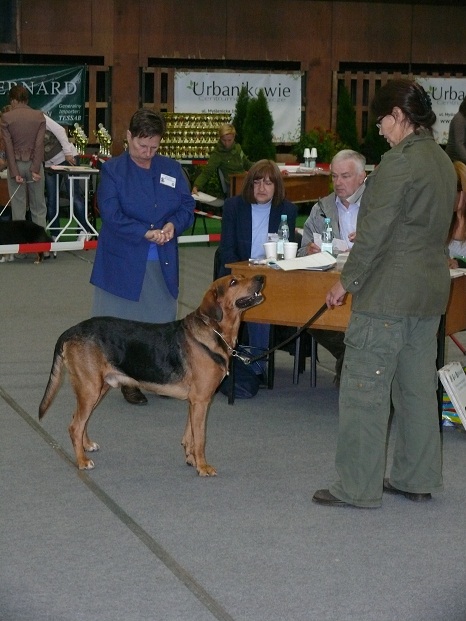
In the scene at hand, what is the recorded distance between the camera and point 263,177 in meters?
6.31

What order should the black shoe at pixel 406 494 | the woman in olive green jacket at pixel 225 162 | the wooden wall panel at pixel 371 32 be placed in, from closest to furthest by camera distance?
the black shoe at pixel 406 494
the woman in olive green jacket at pixel 225 162
the wooden wall panel at pixel 371 32

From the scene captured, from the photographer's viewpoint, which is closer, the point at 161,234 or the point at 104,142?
the point at 161,234

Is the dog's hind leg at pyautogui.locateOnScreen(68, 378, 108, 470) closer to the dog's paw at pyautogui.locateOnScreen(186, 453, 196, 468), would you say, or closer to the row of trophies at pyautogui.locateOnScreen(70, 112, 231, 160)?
the dog's paw at pyautogui.locateOnScreen(186, 453, 196, 468)

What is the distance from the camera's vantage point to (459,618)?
10.7 ft

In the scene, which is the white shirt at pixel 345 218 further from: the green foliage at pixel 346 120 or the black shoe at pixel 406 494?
the green foliage at pixel 346 120

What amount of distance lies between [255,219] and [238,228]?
0.41ft

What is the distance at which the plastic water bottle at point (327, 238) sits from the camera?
234 inches

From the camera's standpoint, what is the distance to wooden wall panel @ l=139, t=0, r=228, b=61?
54.5 ft

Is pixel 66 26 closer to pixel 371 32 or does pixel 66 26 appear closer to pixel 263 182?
pixel 371 32

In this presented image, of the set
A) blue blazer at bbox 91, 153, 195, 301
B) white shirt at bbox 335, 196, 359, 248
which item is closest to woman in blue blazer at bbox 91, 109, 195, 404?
blue blazer at bbox 91, 153, 195, 301

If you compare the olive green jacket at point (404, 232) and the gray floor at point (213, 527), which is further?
the olive green jacket at point (404, 232)

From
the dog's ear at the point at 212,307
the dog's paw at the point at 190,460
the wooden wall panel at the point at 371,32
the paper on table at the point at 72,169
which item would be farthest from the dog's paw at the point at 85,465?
the wooden wall panel at the point at 371,32

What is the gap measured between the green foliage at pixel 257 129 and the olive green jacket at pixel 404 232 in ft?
38.6

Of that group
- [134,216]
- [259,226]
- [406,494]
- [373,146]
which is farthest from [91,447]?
[373,146]
